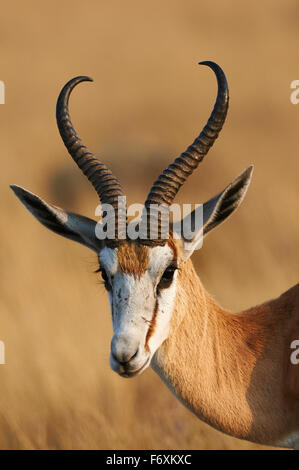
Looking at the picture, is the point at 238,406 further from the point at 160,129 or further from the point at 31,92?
the point at 31,92

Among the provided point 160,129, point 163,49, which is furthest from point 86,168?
point 163,49

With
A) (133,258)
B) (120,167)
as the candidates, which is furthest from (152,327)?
(120,167)

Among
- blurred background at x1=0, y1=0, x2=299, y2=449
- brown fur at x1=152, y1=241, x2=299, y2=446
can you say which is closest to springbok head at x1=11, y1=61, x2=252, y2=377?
brown fur at x1=152, y1=241, x2=299, y2=446

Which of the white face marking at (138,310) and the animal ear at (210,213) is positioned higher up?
the animal ear at (210,213)

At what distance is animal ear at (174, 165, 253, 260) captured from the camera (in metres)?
5.14

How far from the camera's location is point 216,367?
17.6ft

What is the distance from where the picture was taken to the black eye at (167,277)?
493 cm

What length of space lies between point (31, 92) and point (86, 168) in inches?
597

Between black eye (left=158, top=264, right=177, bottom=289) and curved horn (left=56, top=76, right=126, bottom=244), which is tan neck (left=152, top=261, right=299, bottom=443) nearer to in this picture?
black eye (left=158, top=264, right=177, bottom=289)

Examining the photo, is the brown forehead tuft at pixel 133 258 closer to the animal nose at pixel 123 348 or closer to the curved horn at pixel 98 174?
the curved horn at pixel 98 174

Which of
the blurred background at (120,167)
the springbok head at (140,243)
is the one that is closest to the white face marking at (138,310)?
the springbok head at (140,243)

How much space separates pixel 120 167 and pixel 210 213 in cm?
→ 1055

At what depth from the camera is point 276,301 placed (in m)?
5.98

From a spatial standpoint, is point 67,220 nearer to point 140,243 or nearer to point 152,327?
point 140,243
